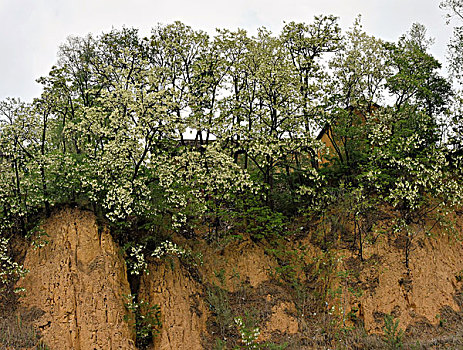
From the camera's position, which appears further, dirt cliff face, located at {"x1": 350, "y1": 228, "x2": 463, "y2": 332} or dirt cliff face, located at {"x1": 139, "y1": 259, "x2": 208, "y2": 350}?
dirt cliff face, located at {"x1": 350, "y1": 228, "x2": 463, "y2": 332}

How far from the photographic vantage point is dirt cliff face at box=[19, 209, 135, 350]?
1111cm

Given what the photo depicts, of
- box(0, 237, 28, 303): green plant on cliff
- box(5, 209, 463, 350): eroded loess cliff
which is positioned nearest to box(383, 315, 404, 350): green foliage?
box(5, 209, 463, 350): eroded loess cliff

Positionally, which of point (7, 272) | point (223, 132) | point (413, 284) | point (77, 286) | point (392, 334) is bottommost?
point (392, 334)

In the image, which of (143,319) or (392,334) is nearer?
(143,319)

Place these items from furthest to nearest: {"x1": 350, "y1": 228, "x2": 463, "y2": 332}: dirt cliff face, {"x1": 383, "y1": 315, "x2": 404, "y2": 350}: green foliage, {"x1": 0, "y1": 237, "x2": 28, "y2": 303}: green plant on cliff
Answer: {"x1": 350, "y1": 228, "x2": 463, "y2": 332}: dirt cliff face
{"x1": 383, "y1": 315, "x2": 404, "y2": 350}: green foliage
{"x1": 0, "y1": 237, "x2": 28, "y2": 303}: green plant on cliff

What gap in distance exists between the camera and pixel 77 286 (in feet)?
38.5

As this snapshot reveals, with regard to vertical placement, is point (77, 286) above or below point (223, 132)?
below

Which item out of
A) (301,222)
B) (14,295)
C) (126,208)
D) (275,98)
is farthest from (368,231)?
(14,295)

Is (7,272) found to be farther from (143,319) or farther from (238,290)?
(238,290)

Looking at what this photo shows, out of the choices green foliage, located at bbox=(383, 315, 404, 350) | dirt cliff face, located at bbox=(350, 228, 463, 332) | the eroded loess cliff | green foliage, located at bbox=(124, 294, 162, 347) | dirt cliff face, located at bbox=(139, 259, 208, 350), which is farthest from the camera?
dirt cliff face, located at bbox=(350, 228, 463, 332)

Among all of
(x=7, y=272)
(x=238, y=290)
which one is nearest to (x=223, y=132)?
(x=238, y=290)

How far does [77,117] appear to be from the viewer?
14.9 metres

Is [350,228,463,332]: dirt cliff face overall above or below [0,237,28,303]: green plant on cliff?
below

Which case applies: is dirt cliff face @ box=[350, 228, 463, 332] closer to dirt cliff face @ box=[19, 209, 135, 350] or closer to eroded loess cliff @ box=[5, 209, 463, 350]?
eroded loess cliff @ box=[5, 209, 463, 350]
